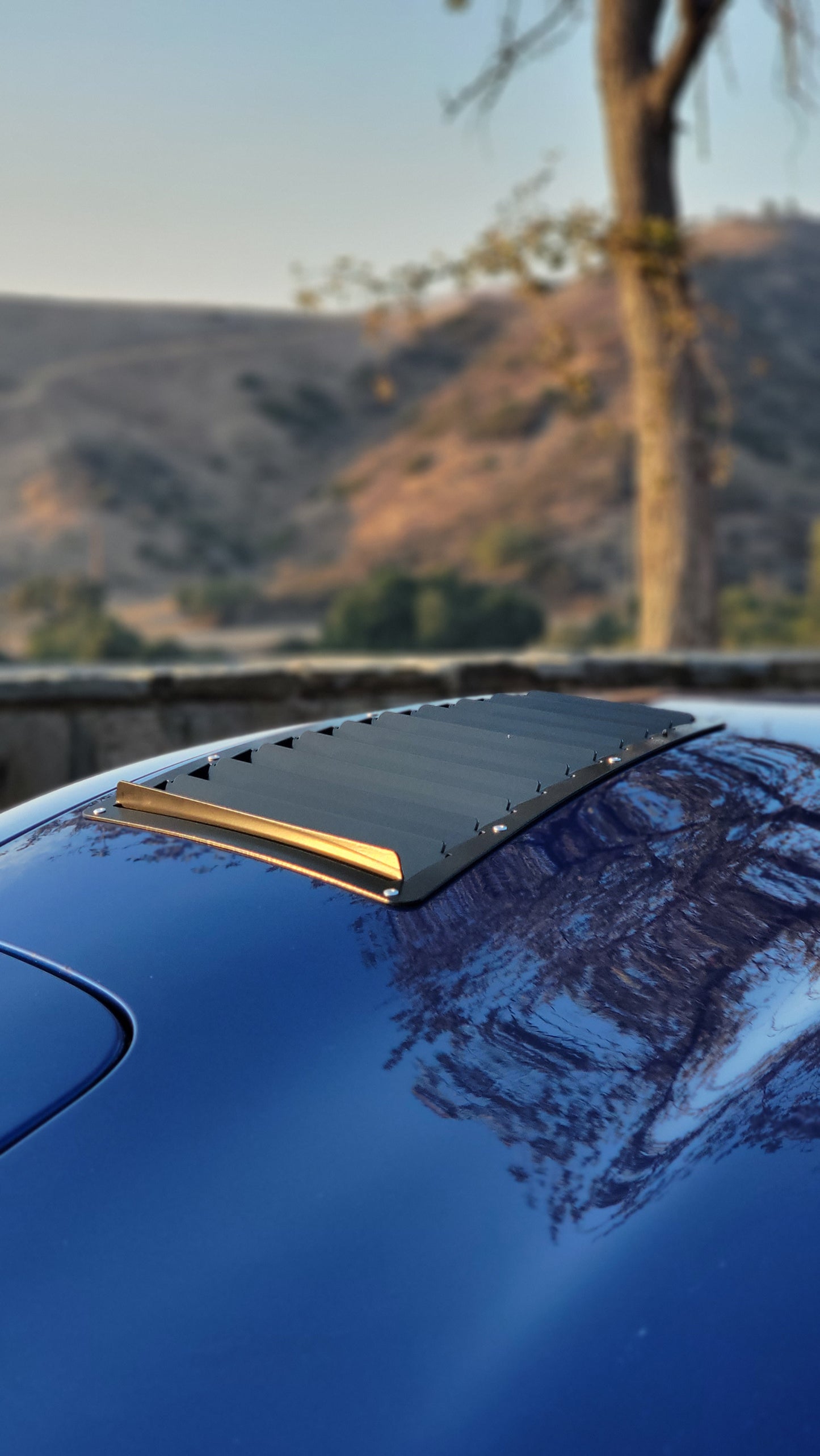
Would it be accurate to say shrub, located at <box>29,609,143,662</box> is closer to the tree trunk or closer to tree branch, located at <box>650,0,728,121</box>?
the tree trunk

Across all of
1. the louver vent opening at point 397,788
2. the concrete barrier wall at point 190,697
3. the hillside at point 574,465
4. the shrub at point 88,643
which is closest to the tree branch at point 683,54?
the concrete barrier wall at point 190,697

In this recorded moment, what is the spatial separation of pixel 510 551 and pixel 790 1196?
1518 inches

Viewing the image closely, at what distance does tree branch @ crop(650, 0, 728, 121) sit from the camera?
29.6 ft

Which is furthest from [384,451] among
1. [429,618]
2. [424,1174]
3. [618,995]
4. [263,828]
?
[424,1174]

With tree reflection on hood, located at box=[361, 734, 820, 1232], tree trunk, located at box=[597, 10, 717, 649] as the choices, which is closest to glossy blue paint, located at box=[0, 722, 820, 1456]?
tree reflection on hood, located at box=[361, 734, 820, 1232]

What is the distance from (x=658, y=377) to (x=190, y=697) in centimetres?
596

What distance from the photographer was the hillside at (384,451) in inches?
1612

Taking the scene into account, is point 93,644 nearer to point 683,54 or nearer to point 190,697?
point 683,54

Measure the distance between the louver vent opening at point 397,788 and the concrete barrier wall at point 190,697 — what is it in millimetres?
2809

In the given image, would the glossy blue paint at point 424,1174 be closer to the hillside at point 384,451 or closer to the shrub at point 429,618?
the shrub at point 429,618

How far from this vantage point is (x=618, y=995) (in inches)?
41.3

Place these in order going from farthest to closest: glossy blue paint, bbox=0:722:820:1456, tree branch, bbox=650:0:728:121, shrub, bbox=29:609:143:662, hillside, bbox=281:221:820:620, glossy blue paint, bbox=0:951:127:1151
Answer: hillside, bbox=281:221:820:620
shrub, bbox=29:609:143:662
tree branch, bbox=650:0:728:121
glossy blue paint, bbox=0:951:127:1151
glossy blue paint, bbox=0:722:820:1456

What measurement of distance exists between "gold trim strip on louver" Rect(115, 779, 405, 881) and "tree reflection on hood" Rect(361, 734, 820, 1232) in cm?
7

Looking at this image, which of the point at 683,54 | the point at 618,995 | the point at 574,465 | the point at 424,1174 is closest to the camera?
the point at 424,1174
